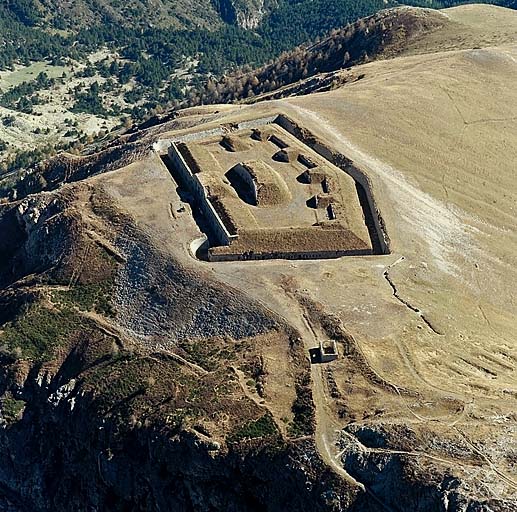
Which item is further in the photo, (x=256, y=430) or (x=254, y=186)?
(x=254, y=186)

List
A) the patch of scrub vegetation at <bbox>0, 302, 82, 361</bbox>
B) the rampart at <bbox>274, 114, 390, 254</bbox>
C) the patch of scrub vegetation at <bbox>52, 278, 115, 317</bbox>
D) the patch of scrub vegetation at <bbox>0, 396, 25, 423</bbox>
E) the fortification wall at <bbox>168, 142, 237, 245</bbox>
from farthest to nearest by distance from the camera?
the rampart at <bbox>274, 114, 390, 254</bbox> < the fortification wall at <bbox>168, 142, 237, 245</bbox> < the patch of scrub vegetation at <bbox>52, 278, 115, 317</bbox> < the patch of scrub vegetation at <bbox>0, 302, 82, 361</bbox> < the patch of scrub vegetation at <bbox>0, 396, 25, 423</bbox>

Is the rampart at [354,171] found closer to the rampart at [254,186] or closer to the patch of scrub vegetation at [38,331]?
the rampart at [254,186]

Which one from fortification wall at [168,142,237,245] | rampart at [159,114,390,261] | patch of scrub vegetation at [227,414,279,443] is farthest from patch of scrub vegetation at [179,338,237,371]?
fortification wall at [168,142,237,245]

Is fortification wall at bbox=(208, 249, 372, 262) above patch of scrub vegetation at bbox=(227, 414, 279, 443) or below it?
above

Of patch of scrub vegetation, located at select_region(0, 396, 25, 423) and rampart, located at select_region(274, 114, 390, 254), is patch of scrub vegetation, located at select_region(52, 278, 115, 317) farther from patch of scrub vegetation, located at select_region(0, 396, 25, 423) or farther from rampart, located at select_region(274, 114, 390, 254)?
rampart, located at select_region(274, 114, 390, 254)

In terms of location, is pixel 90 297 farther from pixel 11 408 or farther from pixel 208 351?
pixel 208 351

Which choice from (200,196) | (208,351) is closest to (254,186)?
(200,196)

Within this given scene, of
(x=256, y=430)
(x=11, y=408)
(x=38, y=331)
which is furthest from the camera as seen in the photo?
(x=38, y=331)
